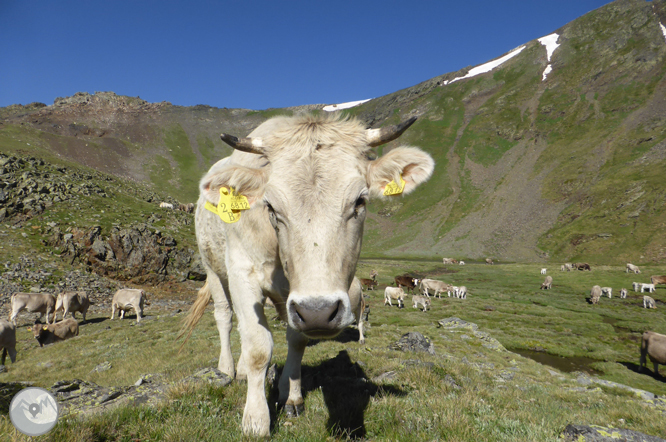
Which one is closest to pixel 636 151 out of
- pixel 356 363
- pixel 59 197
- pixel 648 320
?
pixel 648 320

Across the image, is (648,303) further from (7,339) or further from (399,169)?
(7,339)

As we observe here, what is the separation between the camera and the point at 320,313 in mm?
3109

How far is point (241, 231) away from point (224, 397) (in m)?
2.62

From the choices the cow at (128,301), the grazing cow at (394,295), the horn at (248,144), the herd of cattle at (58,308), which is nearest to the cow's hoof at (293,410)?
the horn at (248,144)

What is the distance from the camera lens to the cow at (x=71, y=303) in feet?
66.3

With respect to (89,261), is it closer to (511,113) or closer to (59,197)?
(59,197)

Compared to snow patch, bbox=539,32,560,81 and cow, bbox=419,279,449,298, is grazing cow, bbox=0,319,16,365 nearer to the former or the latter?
cow, bbox=419,279,449,298

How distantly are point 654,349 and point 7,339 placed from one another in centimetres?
3089

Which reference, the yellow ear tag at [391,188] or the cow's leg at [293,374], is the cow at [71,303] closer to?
the cow's leg at [293,374]

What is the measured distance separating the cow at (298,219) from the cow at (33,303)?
73.4 feet

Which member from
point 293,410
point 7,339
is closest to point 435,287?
point 7,339

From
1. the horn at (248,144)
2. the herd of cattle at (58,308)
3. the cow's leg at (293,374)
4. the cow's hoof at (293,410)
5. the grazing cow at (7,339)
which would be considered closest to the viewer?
the horn at (248,144)

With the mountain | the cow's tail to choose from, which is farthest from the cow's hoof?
the mountain

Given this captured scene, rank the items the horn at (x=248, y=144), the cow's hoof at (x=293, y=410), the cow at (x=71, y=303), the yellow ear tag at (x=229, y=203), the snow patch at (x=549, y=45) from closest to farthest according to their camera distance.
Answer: the horn at (x=248, y=144) < the yellow ear tag at (x=229, y=203) < the cow's hoof at (x=293, y=410) < the cow at (x=71, y=303) < the snow patch at (x=549, y=45)
